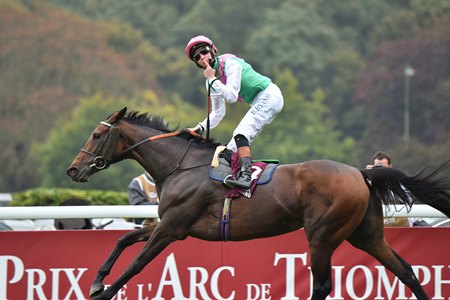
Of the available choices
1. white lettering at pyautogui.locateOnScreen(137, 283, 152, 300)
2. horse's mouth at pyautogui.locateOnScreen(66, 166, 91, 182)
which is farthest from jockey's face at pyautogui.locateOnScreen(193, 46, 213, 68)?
white lettering at pyautogui.locateOnScreen(137, 283, 152, 300)

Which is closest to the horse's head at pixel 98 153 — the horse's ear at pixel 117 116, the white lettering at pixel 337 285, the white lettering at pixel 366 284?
the horse's ear at pixel 117 116

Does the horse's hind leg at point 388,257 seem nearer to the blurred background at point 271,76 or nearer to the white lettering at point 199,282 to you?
the white lettering at point 199,282

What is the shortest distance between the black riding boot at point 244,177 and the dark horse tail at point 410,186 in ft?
2.71

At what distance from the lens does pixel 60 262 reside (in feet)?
26.8

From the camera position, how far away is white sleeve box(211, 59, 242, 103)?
732 cm

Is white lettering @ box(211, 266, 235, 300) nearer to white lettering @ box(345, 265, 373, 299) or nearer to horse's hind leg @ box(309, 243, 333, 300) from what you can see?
white lettering @ box(345, 265, 373, 299)

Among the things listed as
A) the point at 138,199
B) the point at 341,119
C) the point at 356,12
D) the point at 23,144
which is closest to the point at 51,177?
the point at 23,144

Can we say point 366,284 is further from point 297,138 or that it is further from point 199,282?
point 297,138

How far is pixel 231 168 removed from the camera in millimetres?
7461

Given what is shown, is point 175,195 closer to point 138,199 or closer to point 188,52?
point 188,52

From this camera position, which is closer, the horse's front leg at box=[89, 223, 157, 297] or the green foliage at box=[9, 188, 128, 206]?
the horse's front leg at box=[89, 223, 157, 297]

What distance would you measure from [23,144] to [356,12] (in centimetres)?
3018

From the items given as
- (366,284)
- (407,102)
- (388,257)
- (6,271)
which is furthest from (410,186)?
(407,102)

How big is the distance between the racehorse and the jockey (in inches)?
9.7
